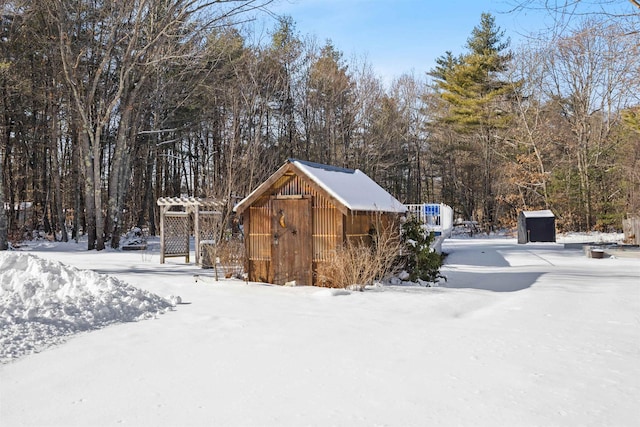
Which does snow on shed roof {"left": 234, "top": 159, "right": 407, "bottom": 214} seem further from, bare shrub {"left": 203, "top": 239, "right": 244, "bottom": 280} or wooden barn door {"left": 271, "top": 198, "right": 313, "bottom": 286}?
bare shrub {"left": 203, "top": 239, "right": 244, "bottom": 280}

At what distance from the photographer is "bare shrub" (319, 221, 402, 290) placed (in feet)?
35.2

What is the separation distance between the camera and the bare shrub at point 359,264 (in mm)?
10719

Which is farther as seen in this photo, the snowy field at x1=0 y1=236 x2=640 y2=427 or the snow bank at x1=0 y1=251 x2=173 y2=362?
the snow bank at x1=0 y1=251 x2=173 y2=362

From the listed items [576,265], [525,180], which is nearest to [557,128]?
[525,180]

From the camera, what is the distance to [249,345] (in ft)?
20.6

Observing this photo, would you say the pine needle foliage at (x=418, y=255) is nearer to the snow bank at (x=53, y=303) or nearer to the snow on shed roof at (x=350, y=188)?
the snow on shed roof at (x=350, y=188)

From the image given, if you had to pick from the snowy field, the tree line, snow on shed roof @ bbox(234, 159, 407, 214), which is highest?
the tree line

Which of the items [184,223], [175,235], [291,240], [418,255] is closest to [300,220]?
[291,240]

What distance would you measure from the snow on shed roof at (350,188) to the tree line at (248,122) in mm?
4594

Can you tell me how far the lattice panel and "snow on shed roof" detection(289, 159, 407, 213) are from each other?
21.9ft

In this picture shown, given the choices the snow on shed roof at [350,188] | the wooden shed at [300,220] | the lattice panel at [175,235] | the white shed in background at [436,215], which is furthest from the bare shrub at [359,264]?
the white shed in background at [436,215]

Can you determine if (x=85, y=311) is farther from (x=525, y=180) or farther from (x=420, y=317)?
(x=525, y=180)

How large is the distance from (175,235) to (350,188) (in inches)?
321

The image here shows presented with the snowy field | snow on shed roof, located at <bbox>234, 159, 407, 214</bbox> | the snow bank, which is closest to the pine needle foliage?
snow on shed roof, located at <bbox>234, 159, 407, 214</bbox>
